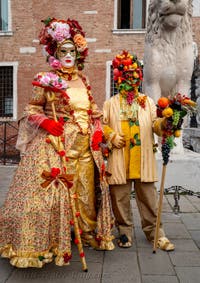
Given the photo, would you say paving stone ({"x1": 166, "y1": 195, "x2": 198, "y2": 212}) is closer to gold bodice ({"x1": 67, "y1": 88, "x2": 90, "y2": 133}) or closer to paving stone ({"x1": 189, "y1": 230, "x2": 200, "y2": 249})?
paving stone ({"x1": 189, "y1": 230, "x2": 200, "y2": 249})

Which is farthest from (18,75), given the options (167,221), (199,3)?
(167,221)

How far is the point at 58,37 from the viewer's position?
11.1 ft

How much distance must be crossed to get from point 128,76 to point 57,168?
3.66 feet

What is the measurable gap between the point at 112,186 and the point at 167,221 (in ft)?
4.23

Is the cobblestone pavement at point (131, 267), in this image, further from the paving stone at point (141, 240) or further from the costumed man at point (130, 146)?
the costumed man at point (130, 146)

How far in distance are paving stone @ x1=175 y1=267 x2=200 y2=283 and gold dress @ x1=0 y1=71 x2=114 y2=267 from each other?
66cm

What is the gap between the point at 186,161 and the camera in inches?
228

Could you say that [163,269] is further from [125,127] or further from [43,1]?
[43,1]

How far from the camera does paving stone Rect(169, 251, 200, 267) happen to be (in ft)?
10.4

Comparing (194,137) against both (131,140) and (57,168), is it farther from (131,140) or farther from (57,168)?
(57,168)

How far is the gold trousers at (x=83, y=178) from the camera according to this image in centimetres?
335

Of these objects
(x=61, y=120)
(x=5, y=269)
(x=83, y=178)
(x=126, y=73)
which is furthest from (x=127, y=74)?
(x=5, y=269)

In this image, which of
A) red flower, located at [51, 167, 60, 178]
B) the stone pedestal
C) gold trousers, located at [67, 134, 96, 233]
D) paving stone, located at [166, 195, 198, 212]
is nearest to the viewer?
red flower, located at [51, 167, 60, 178]

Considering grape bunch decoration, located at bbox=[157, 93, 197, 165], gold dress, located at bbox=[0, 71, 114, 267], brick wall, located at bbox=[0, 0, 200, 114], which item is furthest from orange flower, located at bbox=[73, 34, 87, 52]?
brick wall, located at bbox=[0, 0, 200, 114]
